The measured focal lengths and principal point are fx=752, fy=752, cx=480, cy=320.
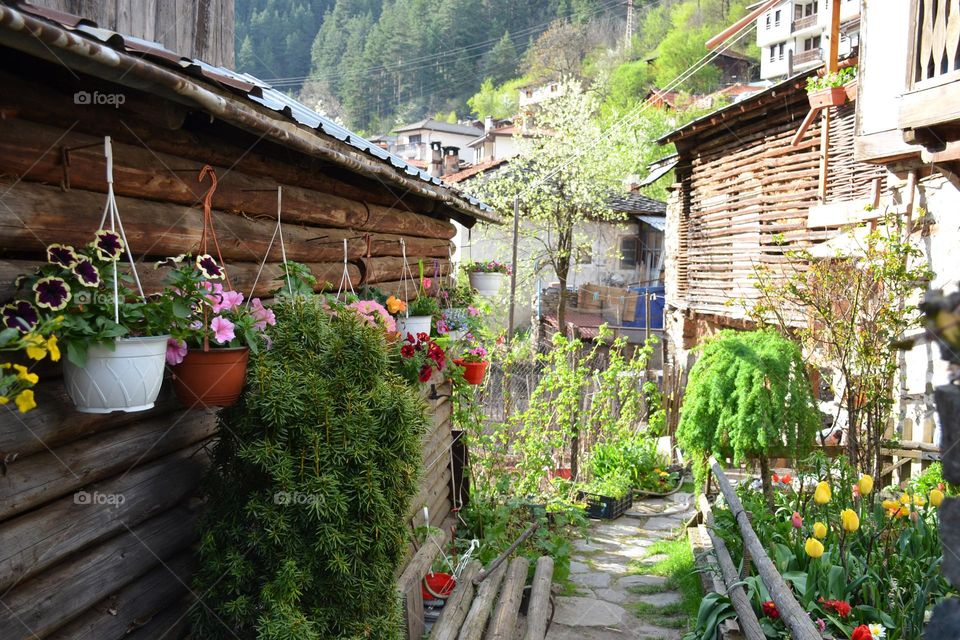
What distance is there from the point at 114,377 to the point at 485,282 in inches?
220

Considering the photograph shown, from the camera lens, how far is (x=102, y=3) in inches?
148

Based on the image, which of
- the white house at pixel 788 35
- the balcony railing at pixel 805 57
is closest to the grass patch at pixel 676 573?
the white house at pixel 788 35

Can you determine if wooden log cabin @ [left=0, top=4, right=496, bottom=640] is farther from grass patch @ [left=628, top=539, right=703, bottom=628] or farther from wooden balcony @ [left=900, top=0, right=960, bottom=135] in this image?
grass patch @ [left=628, top=539, right=703, bottom=628]

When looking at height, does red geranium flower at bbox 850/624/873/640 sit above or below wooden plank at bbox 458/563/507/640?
above

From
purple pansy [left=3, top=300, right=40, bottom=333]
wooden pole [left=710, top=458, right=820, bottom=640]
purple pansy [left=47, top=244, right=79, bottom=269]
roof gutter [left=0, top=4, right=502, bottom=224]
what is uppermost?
roof gutter [left=0, top=4, right=502, bottom=224]

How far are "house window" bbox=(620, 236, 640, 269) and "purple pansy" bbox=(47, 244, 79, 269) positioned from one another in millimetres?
29806

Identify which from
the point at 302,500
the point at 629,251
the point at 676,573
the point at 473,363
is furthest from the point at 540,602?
the point at 629,251

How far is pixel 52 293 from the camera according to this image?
76.2 inches

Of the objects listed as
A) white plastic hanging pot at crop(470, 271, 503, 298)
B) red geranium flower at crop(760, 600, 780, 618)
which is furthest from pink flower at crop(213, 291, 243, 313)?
white plastic hanging pot at crop(470, 271, 503, 298)

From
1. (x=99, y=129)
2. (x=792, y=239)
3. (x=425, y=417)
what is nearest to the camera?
(x=99, y=129)

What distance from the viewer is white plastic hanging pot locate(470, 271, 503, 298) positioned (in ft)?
24.5

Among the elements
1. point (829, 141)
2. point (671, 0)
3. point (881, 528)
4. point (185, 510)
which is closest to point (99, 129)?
point (185, 510)

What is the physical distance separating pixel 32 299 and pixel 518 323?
27815mm

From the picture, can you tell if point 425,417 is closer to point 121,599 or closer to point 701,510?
point 121,599
